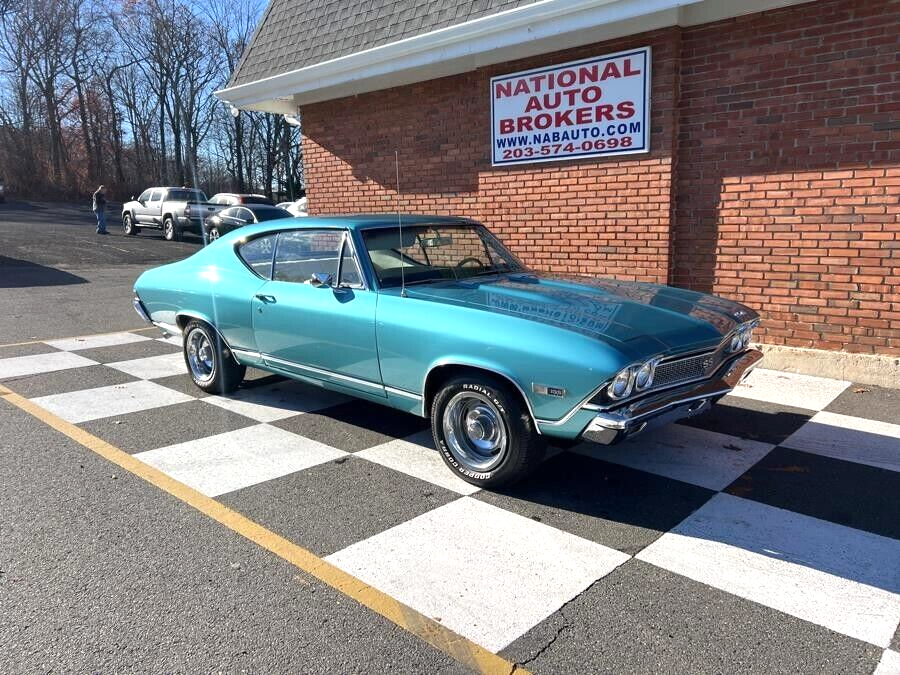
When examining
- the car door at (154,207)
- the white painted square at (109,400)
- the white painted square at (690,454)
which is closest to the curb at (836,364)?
the white painted square at (690,454)

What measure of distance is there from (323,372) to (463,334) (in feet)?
4.49

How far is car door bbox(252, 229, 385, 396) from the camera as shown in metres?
4.40

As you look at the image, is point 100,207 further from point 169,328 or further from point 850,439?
point 850,439

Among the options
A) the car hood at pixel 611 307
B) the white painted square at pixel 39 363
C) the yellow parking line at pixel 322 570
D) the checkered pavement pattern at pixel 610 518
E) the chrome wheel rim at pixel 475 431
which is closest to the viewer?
the yellow parking line at pixel 322 570

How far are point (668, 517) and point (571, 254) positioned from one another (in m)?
4.48

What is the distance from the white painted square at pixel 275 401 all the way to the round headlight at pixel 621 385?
2858mm

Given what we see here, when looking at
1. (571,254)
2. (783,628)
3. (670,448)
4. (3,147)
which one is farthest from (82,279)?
(3,147)

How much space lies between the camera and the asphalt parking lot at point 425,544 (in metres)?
2.52

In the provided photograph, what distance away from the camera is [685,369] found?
375 centimetres

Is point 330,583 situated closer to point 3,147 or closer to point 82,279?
point 82,279

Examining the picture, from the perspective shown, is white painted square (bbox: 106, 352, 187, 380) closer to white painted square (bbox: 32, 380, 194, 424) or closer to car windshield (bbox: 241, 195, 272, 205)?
white painted square (bbox: 32, 380, 194, 424)

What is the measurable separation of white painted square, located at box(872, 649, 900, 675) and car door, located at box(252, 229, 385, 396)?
285 cm

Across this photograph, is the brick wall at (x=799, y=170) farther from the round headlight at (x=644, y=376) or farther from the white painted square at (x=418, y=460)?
the white painted square at (x=418, y=460)

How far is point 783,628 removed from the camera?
2.61m
